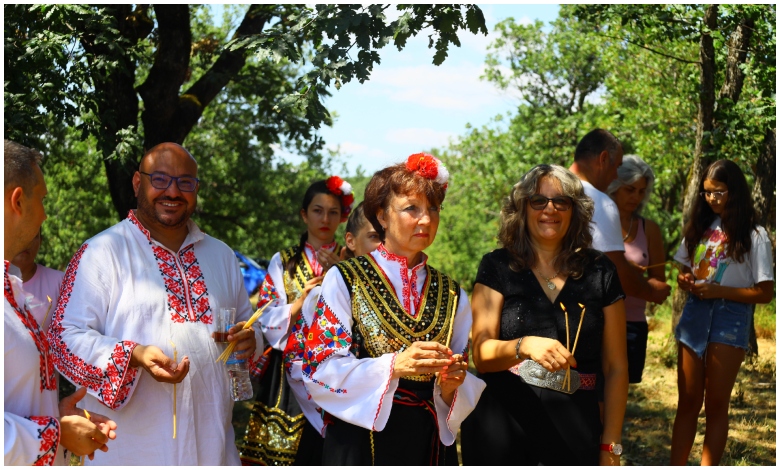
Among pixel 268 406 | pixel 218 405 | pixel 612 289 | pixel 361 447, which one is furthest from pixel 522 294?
pixel 268 406

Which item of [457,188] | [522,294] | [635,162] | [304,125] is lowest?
[522,294]

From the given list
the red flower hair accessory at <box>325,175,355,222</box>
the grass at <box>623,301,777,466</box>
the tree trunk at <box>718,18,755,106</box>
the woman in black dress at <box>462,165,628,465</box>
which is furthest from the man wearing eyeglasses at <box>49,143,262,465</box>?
the tree trunk at <box>718,18,755,106</box>

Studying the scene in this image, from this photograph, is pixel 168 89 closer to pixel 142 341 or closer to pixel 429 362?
pixel 142 341

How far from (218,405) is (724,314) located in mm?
2975

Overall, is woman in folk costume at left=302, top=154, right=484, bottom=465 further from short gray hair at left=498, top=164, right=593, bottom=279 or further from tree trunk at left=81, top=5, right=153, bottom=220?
tree trunk at left=81, top=5, right=153, bottom=220

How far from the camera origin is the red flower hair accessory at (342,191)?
16.4 feet

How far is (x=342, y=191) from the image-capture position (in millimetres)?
5008

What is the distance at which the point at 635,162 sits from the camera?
514 centimetres

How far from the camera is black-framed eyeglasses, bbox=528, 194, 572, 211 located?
11.7 feet

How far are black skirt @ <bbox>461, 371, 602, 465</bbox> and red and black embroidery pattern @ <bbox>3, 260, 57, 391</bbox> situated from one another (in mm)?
1712

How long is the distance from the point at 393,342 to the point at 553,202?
1.01 meters

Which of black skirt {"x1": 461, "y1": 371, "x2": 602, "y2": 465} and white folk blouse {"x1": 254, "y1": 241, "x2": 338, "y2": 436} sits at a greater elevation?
white folk blouse {"x1": 254, "y1": 241, "x2": 338, "y2": 436}

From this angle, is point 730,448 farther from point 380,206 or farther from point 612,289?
point 380,206

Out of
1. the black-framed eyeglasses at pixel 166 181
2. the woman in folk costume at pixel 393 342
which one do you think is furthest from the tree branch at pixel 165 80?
the woman in folk costume at pixel 393 342
